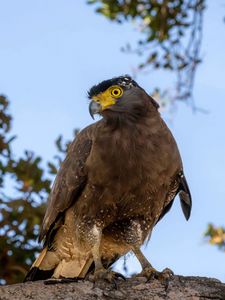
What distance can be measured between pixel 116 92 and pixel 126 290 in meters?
1.98

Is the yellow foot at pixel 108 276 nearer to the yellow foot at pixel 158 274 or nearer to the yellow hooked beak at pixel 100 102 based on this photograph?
the yellow foot at pixel 158 274

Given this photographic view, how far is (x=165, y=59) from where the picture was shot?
8.34 metres

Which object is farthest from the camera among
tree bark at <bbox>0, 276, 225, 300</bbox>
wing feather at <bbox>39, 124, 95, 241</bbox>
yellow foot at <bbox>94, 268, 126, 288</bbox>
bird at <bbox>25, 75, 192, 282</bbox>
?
wing feather at <bbox>39, 124, 95, 241</bbox>

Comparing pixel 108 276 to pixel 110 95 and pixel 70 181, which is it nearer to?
pixel 70 181

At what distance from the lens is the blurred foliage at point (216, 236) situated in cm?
814

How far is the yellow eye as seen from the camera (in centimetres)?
634

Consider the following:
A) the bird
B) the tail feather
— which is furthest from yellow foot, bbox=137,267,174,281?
the tail feather

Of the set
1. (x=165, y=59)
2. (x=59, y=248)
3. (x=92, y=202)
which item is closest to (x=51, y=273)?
(x=59, y=248)

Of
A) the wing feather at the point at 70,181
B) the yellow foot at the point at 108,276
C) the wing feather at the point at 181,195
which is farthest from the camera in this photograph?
the wing feather at the point at 181,195

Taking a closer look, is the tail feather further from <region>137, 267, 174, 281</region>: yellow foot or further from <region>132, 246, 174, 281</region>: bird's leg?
<region>137, 267, 174, 281</region>: yellow foot

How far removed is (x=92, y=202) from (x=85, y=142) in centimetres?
52

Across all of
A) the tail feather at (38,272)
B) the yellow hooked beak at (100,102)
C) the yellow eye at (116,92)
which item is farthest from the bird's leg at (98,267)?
the yellow eye at (116,92)

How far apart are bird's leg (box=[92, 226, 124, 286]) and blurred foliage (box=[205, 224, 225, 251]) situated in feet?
7.97

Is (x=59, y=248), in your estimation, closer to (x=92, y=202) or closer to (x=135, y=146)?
(x=92, y=202)
